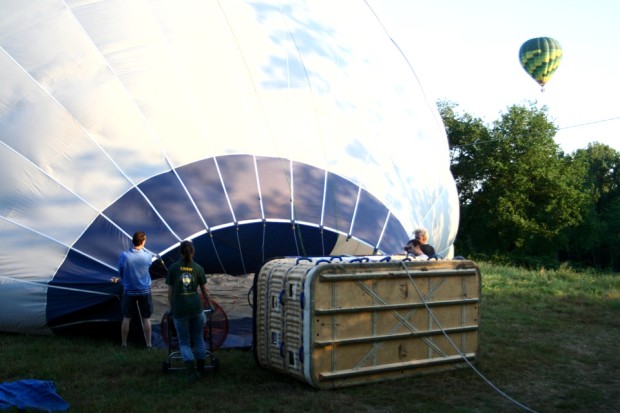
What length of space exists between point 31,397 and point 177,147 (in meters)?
3.41

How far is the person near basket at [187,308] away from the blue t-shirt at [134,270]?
2.99ft

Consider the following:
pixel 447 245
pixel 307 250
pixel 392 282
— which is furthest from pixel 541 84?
pixel 392 282

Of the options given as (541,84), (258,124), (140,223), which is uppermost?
(541,84)

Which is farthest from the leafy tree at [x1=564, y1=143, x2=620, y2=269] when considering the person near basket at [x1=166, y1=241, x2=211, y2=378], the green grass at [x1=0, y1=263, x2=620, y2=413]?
the person near basket at [x1=166, y1=241, x2=211, y2=378]

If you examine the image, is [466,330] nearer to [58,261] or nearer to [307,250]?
[307,250]

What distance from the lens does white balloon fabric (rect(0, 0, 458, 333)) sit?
6633 mm

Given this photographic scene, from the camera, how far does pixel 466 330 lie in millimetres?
5746

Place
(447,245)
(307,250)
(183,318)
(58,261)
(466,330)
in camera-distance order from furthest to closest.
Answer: (447,245) < (307,250) < (58,261) < (466,330) < (183,318)

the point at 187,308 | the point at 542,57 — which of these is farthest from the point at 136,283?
the point at 542,57

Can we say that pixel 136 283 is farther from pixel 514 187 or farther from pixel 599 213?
pixel 599 213

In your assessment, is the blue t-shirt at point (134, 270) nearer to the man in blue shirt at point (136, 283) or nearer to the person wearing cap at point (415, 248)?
the man in blue shirt at point (136, 283)

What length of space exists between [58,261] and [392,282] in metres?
3.29

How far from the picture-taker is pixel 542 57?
24.8 metres

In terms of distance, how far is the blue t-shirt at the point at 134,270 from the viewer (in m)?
6.15
